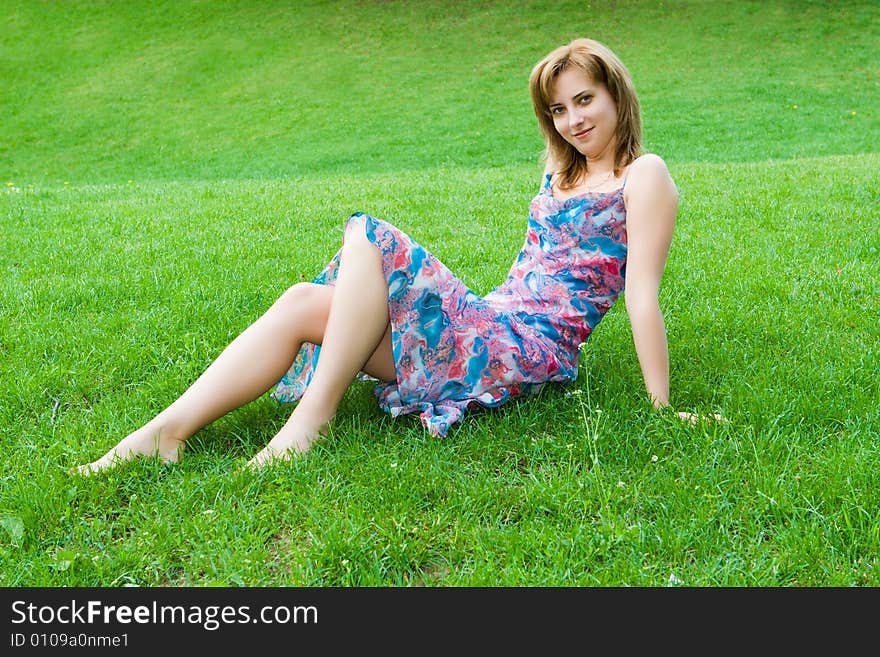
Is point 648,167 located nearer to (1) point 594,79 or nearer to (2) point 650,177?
(2) point 650,177

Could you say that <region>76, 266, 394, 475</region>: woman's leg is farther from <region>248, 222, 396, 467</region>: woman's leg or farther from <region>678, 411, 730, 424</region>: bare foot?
<region>678, 411, 730, 424</region>: bare foot

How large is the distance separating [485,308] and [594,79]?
91cm

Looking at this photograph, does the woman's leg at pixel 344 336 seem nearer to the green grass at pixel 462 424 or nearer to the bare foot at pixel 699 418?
the green grass at pixel 462 424

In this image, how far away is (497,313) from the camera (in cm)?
288

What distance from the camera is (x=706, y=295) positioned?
4.26m

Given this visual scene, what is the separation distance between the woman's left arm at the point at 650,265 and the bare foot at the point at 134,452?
1601 mm

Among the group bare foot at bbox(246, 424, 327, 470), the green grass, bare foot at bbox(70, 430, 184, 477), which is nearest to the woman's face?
the green grass

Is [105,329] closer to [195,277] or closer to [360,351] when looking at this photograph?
[195,277]

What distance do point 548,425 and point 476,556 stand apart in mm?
830

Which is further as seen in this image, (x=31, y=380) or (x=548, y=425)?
(x=31, y=380)

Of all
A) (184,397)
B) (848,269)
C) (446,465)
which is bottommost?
(848,269)

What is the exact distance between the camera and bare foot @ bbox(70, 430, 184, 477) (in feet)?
8.42
